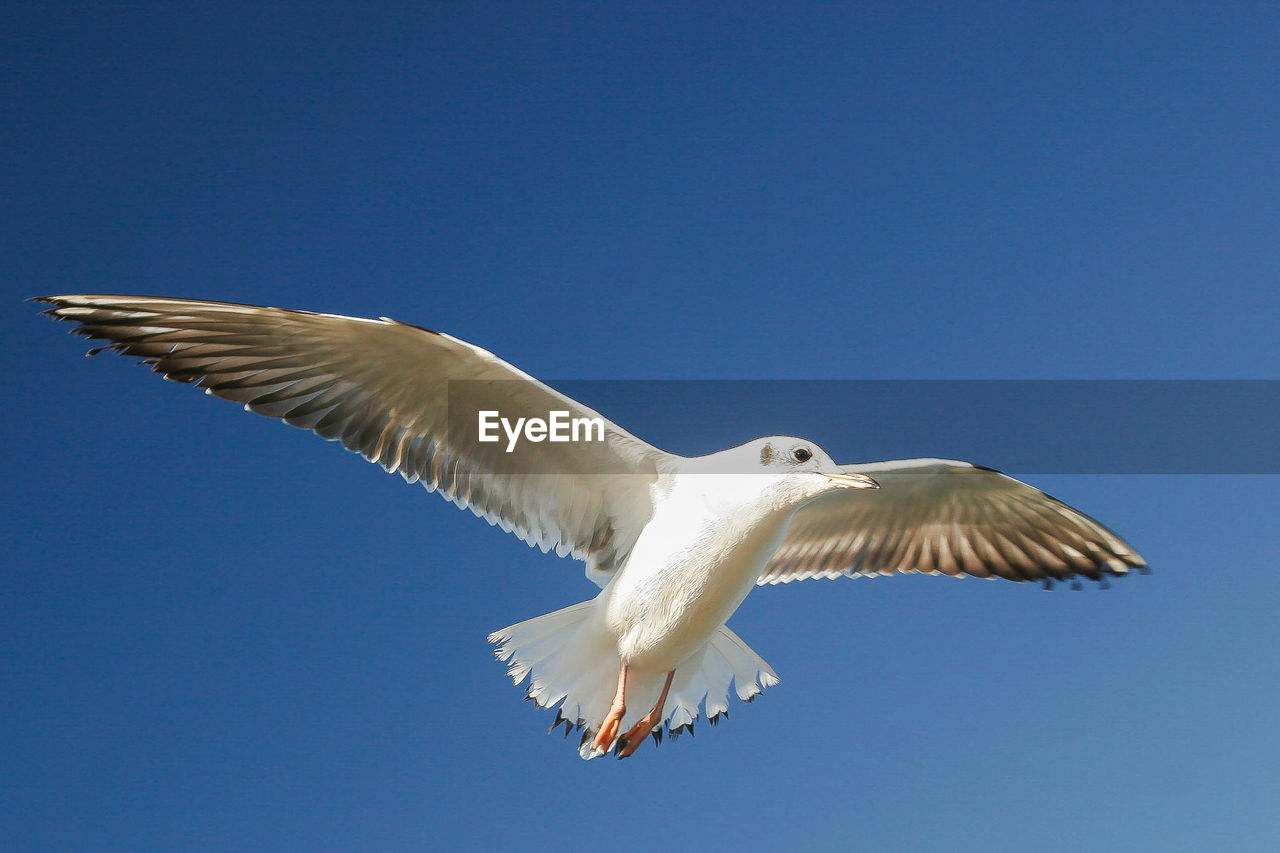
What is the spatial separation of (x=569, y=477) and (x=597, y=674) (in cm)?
87

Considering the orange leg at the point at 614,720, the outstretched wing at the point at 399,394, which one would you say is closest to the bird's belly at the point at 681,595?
the orange leg at the point at 614,720

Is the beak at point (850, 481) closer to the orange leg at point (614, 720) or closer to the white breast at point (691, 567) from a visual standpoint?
the white breast at point (691, 567)

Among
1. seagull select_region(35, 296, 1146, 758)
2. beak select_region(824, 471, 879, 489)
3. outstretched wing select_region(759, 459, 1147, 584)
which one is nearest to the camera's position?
beak select_region(824, 471, 879, 489)

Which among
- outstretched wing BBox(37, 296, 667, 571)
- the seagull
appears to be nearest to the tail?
the seagull

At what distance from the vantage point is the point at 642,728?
5.14 meters

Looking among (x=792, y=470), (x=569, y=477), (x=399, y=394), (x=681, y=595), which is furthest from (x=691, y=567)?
(x=399, y=394)

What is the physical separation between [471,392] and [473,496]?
0.57 metres

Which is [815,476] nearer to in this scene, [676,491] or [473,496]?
[676,491]

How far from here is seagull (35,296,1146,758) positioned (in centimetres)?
470

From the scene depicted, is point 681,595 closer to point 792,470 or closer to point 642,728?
point 792,470

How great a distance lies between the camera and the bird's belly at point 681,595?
4656 millimetres

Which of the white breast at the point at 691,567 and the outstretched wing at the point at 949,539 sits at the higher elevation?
the outstretched wing at the point at 949,539

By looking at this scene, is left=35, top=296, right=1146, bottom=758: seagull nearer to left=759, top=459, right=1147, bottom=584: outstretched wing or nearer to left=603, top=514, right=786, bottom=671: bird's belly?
left=603, top=514, right=786, bottom=671: bird's belly

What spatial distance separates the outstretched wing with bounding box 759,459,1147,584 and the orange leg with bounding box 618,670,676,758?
3.46 ft
